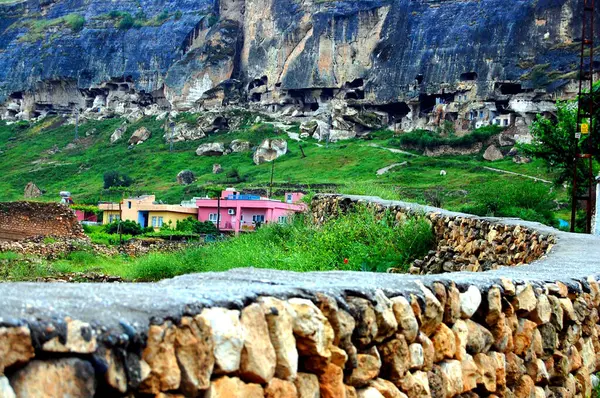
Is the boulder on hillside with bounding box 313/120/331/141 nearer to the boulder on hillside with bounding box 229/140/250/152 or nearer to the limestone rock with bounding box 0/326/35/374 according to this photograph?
the boulder on hillside with bounding box 229/140/250/152

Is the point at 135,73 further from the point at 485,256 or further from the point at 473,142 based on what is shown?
the point at 485,256

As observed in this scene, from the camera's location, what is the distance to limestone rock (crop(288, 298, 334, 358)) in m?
2.89

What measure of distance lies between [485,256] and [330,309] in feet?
20.4

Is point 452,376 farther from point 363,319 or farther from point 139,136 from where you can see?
point 139,136

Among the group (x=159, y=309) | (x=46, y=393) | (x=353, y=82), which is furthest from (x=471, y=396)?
(x=353, y=82)

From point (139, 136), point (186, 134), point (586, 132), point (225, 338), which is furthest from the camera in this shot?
point (139, 136)

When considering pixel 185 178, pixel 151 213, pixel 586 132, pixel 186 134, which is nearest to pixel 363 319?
pixel 586 132

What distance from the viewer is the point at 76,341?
7.19ft

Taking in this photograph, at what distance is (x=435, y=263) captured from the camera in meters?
9.33

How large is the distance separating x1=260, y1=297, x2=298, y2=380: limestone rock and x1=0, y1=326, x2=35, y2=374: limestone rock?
0.84m

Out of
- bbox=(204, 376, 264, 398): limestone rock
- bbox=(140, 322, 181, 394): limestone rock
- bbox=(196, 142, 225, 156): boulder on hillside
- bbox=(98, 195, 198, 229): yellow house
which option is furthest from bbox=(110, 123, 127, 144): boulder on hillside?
bbox=(140, 322, 181, 394): limestone rock

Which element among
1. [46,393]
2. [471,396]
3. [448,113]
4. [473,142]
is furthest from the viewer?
[448,113]

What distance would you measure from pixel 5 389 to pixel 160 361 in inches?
18.1

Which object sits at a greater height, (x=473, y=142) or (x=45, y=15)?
(x=45, y=15)
